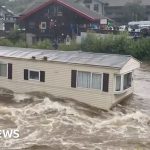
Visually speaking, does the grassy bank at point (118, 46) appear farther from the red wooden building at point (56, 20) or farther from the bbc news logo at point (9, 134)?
the bbc news logo at point (9, 134)

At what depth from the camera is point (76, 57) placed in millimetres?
22031

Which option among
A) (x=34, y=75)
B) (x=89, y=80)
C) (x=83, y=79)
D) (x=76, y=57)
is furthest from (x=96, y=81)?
(x=34, y=75)

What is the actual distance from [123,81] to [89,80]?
1.85 meters

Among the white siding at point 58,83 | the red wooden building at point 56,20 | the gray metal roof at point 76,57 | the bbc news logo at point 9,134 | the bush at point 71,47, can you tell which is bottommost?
the bbc news logo at point 9,134

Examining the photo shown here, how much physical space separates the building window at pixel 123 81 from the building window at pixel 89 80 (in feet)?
2.93

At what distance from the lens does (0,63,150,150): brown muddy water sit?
16.1 meters

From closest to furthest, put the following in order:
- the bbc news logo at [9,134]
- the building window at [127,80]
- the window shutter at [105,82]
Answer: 1. the bbc news logo at [9,134]
2. the window shutter at [105,82]
3. the building window at [127,80]

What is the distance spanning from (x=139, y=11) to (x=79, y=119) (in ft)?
198

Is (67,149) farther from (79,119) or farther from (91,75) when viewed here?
(91,75)

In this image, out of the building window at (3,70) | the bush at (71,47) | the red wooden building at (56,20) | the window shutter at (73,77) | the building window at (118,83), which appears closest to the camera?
the building window at (118,83)

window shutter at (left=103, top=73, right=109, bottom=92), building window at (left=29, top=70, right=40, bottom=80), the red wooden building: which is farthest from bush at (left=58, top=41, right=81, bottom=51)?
window shutter at (left=103, top=73, right=109, bottom=92)

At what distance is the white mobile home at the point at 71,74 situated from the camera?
20422 millimetres

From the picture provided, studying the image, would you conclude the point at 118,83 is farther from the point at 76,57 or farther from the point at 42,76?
the point at 42,76

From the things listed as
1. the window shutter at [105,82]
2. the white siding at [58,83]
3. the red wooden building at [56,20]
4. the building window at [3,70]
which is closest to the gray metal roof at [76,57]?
the white siding at [58,83]
